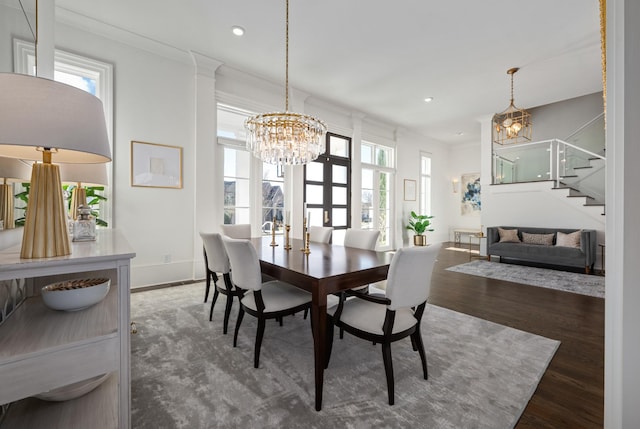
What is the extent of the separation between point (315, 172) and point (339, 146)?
0.97 meters

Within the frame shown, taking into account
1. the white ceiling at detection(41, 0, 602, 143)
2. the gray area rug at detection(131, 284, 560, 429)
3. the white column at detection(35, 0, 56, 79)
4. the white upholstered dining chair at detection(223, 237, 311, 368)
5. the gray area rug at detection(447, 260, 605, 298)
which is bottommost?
the gray area rug at detection(131, 284, 560, 429)

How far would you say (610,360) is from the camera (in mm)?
848

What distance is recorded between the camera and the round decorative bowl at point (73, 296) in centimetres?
116

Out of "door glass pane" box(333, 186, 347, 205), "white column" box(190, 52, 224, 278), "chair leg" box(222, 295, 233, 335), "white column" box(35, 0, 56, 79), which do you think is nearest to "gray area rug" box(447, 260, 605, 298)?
"door glass pane" box(333, 186, 347, 205)

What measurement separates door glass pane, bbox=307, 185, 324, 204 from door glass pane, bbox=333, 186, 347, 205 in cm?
39

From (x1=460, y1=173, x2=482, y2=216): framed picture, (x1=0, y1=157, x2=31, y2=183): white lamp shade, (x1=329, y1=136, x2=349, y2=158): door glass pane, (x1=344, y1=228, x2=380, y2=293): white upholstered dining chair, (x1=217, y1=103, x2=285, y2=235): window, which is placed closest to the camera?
(x1=0, y1=157, x2=31, y2=183): white lamp shade

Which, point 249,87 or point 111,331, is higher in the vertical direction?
point 249,87

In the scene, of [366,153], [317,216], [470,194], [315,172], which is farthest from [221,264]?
[470,194]

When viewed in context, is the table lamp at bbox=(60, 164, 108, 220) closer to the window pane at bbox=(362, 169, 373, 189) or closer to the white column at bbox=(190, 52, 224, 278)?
the white column at bbox=(190, 52, 224, 278)

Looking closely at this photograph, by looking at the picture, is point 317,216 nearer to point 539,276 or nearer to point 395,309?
point 539,276

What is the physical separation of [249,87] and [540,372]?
5018 mm

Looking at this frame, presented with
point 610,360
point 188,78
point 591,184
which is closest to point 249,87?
point 188,78

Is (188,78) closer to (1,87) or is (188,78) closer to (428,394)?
(1,87)

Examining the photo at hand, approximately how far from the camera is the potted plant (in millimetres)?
7430
